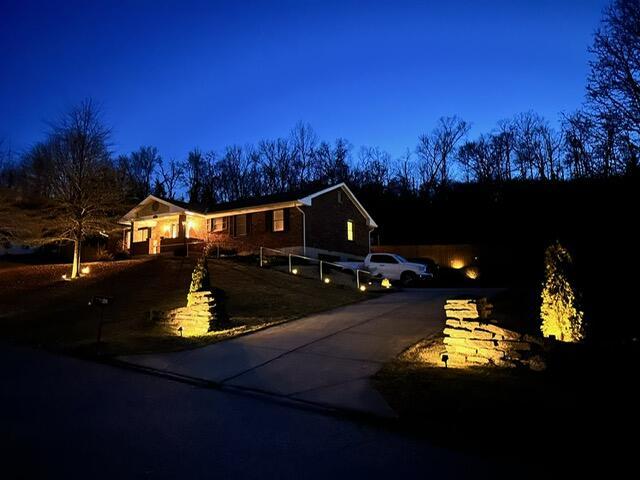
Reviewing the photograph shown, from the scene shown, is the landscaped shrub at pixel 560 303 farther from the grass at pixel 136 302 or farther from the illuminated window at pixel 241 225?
the illuminated window at pixel 241 225

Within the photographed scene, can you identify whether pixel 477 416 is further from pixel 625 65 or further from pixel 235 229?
pixel 235 229

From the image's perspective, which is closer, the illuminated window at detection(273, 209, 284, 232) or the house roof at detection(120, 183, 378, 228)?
the house roof at detection(120, 183, 378, 228)

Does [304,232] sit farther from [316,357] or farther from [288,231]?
[316,357]

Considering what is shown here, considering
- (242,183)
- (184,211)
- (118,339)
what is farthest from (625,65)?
(242,183)

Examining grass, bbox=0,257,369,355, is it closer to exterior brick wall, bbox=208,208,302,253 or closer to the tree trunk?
the tree trunk

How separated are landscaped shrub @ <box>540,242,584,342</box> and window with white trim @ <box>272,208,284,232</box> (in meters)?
20.5

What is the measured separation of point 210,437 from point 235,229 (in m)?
25.1

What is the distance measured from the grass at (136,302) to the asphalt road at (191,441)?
3607mm

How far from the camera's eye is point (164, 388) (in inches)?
272

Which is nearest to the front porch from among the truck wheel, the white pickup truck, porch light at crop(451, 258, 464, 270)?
the white pickup truck

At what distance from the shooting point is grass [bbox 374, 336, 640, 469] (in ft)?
13.6

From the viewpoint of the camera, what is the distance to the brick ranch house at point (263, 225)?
2712 cm

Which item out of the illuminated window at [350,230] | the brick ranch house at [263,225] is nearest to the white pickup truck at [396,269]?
the brick ranch house at [263,225]

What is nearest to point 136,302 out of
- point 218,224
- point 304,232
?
point 304,232
